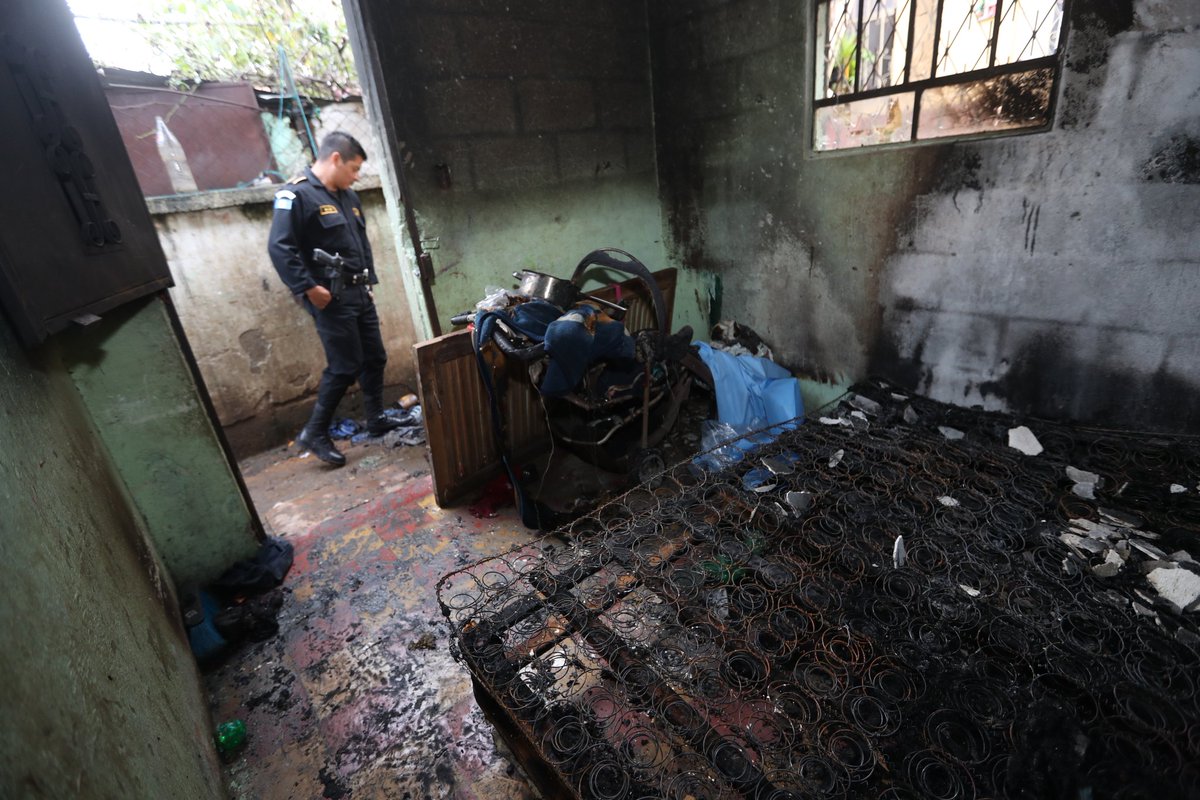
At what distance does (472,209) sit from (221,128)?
7.83 ft

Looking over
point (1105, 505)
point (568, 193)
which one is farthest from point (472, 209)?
point (1105, 505)

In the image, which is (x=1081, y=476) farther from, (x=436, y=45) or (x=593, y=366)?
(x=436, y=45)

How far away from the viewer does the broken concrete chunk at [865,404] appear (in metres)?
2.85

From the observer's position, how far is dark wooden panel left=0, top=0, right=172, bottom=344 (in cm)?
134

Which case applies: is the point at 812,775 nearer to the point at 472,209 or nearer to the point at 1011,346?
the point at 1011,346

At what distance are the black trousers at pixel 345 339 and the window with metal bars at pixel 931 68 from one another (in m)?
3.12

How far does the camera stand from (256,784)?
176 cm

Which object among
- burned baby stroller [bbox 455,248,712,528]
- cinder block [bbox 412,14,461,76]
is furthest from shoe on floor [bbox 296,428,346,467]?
cinder block [bbox 412,14,461,76]

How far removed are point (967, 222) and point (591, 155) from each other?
7.35 feet

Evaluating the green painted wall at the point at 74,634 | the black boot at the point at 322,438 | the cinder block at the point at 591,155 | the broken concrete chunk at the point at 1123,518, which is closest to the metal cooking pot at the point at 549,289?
the cinder block at the point at 591,155

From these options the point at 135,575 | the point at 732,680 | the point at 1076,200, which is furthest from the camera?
the point at 1076,200

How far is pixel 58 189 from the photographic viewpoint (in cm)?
153

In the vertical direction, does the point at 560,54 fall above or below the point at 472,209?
above

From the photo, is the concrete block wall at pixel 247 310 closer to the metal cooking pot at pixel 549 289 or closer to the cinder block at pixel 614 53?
the metal cooking pot at pixel 549 289
